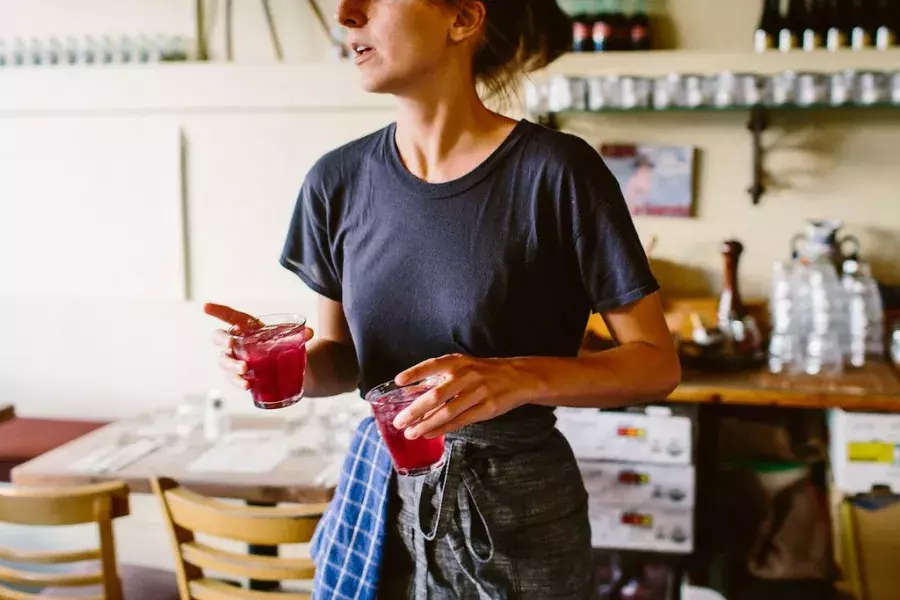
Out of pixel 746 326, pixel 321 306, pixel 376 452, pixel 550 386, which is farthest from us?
pixel 746 326

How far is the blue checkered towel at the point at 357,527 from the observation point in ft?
3.76

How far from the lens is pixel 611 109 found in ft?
9.67

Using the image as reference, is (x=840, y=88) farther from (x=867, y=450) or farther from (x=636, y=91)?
(x=867, y=450)

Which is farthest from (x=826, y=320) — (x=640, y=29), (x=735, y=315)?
(x=640, y=29)

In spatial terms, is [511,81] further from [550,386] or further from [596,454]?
[596,454]

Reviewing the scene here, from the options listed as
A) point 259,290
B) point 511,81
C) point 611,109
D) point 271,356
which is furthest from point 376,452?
point 259,290

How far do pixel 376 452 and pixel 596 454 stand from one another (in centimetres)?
145

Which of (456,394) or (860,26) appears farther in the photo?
(860,26)

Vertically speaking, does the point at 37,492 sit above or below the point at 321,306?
below

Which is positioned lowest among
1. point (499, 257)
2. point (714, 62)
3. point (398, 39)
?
point (499, 257)

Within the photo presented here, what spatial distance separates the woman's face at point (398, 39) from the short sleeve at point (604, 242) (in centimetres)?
26

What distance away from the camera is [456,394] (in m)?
0.88

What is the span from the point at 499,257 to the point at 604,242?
145 mm

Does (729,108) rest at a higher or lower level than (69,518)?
higher
